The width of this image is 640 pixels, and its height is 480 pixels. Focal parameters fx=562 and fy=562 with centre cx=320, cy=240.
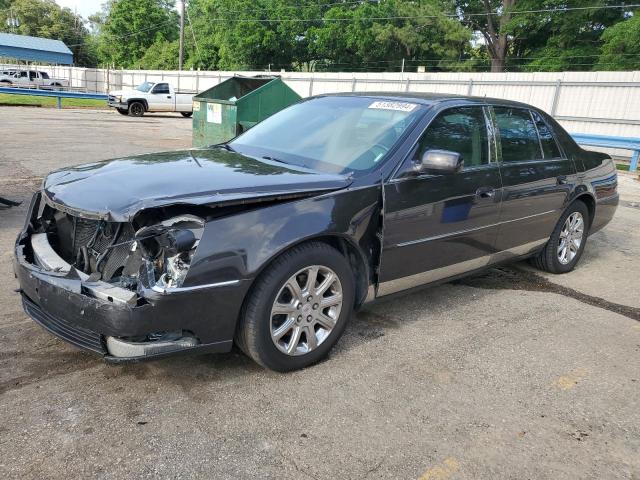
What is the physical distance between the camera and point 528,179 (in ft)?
15.3

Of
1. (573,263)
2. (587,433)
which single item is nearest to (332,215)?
(587,433)

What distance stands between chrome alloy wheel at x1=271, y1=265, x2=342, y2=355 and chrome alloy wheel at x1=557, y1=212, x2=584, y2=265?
10.0 ft

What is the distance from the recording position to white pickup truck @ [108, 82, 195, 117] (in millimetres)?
24875

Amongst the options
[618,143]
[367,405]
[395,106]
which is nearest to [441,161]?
[395,106]

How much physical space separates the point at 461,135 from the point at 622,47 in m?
29.4

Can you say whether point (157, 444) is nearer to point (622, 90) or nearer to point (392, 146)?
point (392, 146)

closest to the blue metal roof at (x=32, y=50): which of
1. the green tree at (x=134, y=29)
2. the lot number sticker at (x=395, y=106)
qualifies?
the green tree at (x=134, y=29)

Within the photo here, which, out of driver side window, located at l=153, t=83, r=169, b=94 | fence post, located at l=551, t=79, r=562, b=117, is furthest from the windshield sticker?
driver side window, located at l=153, t=83, r=169, b=94

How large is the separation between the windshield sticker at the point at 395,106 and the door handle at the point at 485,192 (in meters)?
0.80

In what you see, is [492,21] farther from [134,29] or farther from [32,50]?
[134,29]

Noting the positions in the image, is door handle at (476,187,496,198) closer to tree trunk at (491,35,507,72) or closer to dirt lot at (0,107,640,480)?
dirt lot at (0,107,640,480)

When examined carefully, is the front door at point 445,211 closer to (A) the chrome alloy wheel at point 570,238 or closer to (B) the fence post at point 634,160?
(A) the chrome alloy wheel at point 570,238

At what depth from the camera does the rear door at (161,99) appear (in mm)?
25625

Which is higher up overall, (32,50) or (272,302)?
(32,50)
